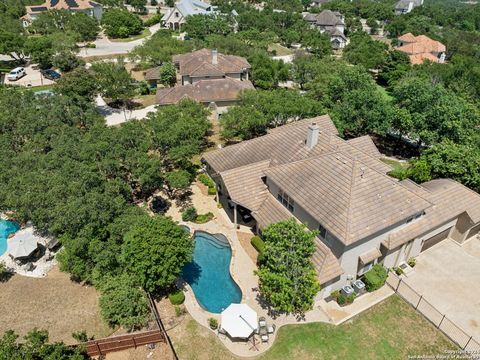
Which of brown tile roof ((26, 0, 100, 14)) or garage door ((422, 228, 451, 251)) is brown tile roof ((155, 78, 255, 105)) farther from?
brown tile roof ((26, 0, 100, 14))

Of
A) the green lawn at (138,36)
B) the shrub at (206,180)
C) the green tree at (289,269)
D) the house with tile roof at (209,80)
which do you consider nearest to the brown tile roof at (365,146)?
the shrub at (206,180)

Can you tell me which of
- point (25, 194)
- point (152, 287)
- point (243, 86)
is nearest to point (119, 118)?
point (243, 86)

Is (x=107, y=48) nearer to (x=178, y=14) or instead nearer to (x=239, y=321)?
(x=178, y=14)

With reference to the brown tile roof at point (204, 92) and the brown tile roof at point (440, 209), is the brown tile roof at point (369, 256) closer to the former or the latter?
the brown tile roof at point (440, 209)

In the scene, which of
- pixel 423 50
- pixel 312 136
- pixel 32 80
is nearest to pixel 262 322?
pixel 312 136

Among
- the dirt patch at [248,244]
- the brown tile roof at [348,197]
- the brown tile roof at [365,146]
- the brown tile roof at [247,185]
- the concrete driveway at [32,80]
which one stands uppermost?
the brown tile roof at [348,197]

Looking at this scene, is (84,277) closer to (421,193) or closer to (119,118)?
(421,193)
